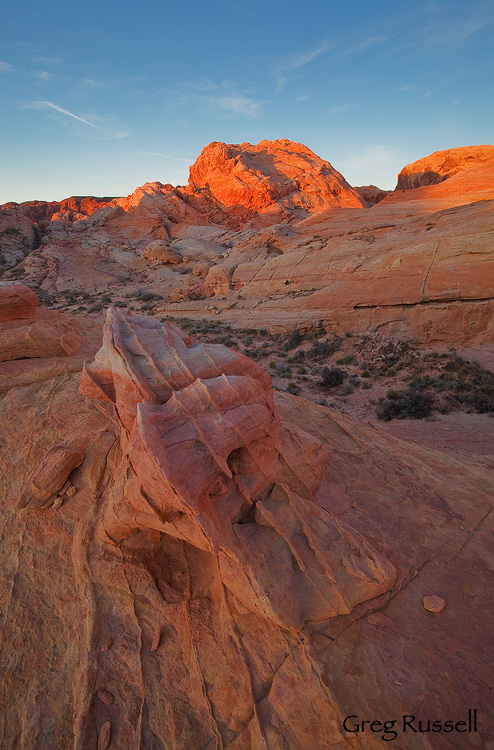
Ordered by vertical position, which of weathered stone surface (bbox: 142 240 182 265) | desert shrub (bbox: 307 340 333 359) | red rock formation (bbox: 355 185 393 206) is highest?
red rock formation (bbox: 355 185 393 206)

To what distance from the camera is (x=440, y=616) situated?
11.0ft

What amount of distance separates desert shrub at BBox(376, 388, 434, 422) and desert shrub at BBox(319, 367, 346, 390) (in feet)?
8.03

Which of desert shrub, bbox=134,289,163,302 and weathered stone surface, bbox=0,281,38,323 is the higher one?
weathered stone surface, bbox=0,281,38,323

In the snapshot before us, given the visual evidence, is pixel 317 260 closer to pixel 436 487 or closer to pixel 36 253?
pixel 436 487

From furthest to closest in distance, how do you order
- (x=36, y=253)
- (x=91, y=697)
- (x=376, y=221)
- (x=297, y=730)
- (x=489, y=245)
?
1. (x=36, y=253)
2. (x=376, y=221)
3. (x=489, y=245)
4. (x=91, y=697)
5. (x=297, y=730)

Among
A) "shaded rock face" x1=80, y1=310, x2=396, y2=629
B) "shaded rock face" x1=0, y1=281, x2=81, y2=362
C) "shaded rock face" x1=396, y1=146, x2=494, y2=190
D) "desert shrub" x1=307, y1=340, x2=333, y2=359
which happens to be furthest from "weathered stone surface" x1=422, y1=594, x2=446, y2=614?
"shaded rock face" x1=396, y1=146, x2=494, y2=190

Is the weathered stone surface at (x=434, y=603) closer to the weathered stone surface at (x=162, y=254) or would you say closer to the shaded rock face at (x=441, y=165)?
the weathered stone surface at (x=162, y=254)

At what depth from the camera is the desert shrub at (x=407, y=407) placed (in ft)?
36.7

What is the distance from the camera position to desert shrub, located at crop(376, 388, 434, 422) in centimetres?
1118

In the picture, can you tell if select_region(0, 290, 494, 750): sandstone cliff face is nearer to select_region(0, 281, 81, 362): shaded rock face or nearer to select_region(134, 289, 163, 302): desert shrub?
select_region(0, 281, 81, 362): shaded rock face

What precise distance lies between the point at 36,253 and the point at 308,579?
52389mm

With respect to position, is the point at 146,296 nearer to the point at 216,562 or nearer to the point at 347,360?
the point at 347,360

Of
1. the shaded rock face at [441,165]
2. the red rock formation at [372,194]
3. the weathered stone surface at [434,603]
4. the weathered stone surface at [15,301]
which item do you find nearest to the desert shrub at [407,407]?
the weathered stone surface at [434,603]

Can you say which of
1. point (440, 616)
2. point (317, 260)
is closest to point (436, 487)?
point (440, 616)
